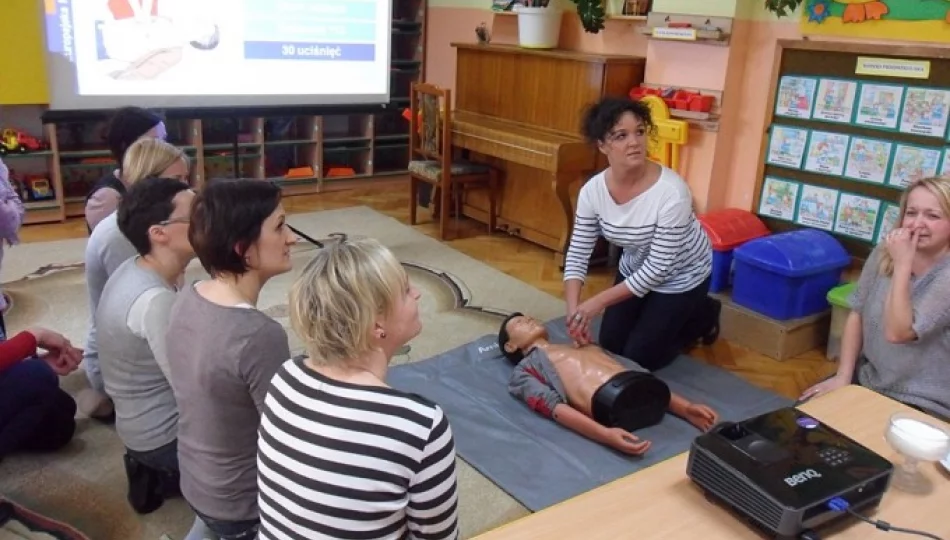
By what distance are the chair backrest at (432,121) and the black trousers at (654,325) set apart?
1848mm

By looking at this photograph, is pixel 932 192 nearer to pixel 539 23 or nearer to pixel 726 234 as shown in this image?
pixel 726 234

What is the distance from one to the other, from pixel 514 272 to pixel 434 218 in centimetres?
115

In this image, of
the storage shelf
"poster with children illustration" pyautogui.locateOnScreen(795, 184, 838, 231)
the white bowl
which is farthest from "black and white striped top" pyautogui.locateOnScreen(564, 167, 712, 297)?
the storage shelf

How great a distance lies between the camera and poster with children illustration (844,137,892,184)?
3195 mm

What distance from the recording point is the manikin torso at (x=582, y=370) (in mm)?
2451

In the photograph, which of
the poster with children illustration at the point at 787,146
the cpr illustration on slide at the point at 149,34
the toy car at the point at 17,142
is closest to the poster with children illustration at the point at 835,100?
the poster with children illustration at the point at 787,146

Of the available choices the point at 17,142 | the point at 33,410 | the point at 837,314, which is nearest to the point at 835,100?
the point at 837,314

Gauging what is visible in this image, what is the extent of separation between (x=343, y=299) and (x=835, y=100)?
2.91 m

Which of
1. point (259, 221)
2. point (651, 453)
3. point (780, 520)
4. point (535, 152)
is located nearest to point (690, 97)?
point (535, 152)

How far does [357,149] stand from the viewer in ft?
19.5

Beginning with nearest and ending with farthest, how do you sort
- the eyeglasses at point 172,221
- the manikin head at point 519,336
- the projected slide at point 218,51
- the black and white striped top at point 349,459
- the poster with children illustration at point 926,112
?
the black and white striped top at point 349,459 < the eyeglasses at point 172,221 < the manikin head at point 519,336 < the poster with children illustration at point 926,112 < the projected slide at point 218,51

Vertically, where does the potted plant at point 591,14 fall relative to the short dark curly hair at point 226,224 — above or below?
above

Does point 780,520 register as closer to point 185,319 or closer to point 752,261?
point 185,319

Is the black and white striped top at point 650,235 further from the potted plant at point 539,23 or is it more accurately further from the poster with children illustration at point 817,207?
the potted plant at point 539,23
